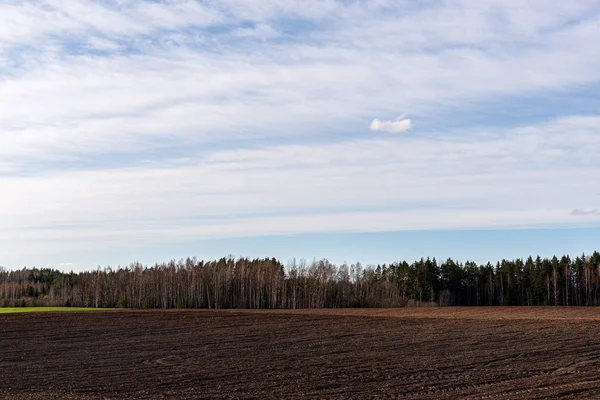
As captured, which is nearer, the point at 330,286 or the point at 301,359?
the point at 301,359

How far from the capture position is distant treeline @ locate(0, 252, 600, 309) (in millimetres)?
112688

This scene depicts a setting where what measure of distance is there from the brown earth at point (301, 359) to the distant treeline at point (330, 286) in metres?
49.4

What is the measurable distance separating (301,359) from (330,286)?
7983 centimetres

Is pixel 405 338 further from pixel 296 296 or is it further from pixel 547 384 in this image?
pixel 296 296

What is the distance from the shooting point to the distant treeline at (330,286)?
11269 cm

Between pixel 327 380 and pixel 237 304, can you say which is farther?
pixel 237 304

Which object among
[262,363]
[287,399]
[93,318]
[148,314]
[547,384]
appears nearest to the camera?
[287,399]

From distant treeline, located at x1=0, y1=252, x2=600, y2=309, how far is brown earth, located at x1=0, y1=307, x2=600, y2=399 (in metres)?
49.4

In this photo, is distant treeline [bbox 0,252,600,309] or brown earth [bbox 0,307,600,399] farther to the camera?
distant treeline [bbox 0,252,600,309]

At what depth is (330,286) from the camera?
11562 cm

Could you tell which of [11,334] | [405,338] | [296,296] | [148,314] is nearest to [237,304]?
[296,296]

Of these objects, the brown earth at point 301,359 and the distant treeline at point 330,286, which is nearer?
the brown earth at point 301,359

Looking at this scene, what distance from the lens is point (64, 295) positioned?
129 metres

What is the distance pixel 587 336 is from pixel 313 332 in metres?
21.1
